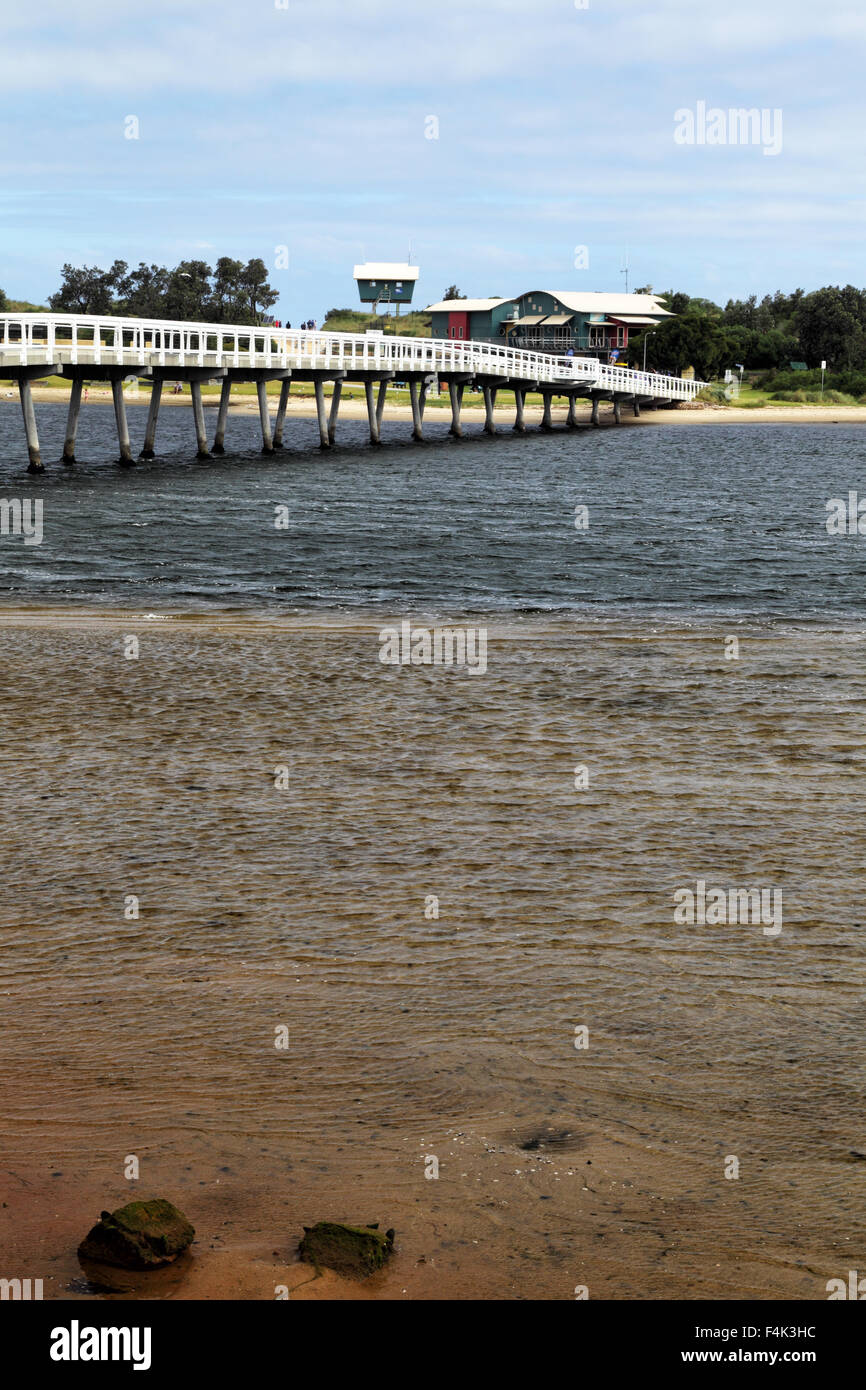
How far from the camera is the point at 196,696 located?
46.7 ft

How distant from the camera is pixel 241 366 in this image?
163 feet

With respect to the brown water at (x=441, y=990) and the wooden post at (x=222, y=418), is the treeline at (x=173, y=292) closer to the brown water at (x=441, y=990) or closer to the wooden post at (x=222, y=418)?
the wooden post at (x=222, y=418)

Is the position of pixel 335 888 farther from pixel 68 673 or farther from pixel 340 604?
pixel 340 604

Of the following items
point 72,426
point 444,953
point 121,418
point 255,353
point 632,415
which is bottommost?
point 444,953

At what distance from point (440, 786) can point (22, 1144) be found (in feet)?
18.7

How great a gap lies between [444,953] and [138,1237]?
10.5ft

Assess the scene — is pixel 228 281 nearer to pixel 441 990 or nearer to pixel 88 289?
pixel 88 289

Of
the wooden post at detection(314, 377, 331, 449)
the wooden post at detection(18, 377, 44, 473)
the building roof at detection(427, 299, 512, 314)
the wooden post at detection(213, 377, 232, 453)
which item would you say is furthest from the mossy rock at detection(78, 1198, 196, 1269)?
the building roof at detection(427, 299, 512, 314)

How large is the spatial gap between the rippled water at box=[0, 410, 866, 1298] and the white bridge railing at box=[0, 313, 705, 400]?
2278 cm

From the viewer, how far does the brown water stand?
5.51 meters

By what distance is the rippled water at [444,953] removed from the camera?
5594 mm

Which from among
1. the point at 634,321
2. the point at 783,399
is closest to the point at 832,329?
the point at 783,399

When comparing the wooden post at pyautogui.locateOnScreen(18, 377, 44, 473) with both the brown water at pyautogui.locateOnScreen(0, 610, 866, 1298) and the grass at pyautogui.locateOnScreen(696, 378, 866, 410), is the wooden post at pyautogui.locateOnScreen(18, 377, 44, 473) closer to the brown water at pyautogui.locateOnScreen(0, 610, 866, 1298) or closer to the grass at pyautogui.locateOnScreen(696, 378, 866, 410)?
the brown water at pyautogui.locateOnScreen(0, 610, 866, 1298)
